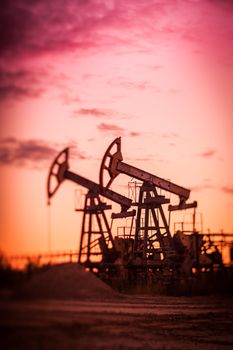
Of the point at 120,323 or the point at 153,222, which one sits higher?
the point at 153,222

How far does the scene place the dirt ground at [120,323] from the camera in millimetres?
6691

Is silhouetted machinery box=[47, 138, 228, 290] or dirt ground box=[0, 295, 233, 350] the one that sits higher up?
silhouetted machinery box=[47, 138, 228, 290]

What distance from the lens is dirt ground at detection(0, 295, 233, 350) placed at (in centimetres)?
669

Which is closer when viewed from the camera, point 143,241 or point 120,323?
point 120,323

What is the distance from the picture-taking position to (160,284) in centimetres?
2081

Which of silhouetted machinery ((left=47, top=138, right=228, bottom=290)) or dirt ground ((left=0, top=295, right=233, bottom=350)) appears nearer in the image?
dirt ground ((left=0, top=295, right=233, bottom=350))

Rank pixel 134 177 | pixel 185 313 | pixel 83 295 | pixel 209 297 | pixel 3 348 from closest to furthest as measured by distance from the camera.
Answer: pixel 3 348
pixel 83 295
pixel 185 313
pixel 209 297
pixel 134 177

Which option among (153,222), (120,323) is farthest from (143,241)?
(120,323)

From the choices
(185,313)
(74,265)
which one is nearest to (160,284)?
(185,313)

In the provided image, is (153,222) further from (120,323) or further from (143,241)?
(120,323)

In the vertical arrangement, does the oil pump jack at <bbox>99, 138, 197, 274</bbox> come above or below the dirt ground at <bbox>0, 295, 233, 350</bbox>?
above

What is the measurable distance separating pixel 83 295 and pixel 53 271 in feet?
3.32

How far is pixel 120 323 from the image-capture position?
12.2 metres

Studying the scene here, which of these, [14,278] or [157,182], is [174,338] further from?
[157,182]
